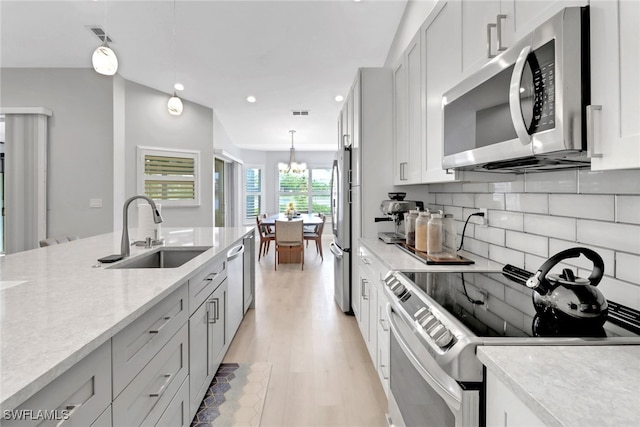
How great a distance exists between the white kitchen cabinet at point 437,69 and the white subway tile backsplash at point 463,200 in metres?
0.35

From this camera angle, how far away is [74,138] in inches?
175

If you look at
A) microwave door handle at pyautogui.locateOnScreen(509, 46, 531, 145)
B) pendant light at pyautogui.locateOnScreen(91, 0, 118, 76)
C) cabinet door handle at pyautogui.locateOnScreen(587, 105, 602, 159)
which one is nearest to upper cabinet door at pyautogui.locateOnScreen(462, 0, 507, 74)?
microwave door handle at pyautogui.locateOnScreen(509, 46, 531, 145)

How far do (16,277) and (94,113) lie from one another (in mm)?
3975

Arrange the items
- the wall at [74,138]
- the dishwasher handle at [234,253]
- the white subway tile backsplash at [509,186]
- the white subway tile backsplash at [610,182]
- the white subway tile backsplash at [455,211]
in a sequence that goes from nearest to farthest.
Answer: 1. the white subway tile backsplash at [610,182]
2. the white subway tile backsplash at [509,186]
3. the white subway tile backsplash at [455,211]
4. the dishwasher handle at [234,253]
5. the wall at [74,138]

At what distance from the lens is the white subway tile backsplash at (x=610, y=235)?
0.99 m

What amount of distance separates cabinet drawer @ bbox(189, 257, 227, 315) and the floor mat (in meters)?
0.66

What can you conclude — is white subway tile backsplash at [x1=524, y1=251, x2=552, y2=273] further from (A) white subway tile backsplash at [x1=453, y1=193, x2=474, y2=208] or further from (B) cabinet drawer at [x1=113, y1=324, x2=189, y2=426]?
(B) cabinet drawer at [x1=113, y1=324, x2=189, y2=426]

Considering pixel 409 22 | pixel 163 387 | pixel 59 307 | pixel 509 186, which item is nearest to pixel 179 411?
pixel 163 387

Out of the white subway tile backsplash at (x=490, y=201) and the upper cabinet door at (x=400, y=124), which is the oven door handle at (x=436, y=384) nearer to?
the white subway tile backsplash at (x=490, y=201)

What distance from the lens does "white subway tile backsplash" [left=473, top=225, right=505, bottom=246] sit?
171cm

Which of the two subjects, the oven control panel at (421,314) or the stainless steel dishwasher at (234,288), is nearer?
the oven control panel at (421,314)

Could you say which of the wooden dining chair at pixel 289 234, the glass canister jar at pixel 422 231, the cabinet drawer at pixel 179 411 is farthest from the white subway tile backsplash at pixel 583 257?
the wooden dining chair at pixel 289 234

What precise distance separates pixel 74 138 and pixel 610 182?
562 centimetres

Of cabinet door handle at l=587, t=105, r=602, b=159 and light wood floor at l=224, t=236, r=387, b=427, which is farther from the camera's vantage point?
light wood floor at l=224, t=236, r=387, b=427
